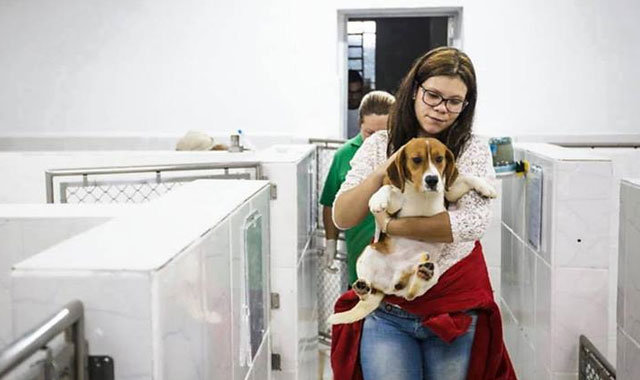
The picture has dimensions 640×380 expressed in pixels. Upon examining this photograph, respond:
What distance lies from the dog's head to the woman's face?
54 millimetres

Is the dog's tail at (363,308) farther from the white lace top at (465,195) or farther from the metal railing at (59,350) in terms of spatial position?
the metal railing at (59,350)

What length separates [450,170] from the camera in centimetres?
133

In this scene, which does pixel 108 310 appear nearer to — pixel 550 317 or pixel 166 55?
pixel 550 317

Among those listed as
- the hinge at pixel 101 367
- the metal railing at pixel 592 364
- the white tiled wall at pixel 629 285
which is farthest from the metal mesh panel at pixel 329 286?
the hinge at pixel 101 367

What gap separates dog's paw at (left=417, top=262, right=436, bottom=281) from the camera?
1280 mm

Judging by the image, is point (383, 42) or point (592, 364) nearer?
point (592, 364)

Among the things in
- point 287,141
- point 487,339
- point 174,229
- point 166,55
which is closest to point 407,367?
point 487,339

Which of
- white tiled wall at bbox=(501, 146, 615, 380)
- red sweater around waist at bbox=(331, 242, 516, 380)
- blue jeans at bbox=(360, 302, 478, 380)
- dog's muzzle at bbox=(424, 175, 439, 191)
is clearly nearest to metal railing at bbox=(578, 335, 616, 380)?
white tiled wall at bbox=(501, 146, 615, 380)

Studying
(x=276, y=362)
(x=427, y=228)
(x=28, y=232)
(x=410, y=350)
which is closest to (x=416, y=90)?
(x=427, y=228)

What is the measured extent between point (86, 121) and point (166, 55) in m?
0.64

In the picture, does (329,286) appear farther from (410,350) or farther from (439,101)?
(439,101)

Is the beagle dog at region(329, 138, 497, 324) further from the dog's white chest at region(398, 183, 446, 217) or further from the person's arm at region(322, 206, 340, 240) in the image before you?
the person's arm at region(322, 206, 340, 240)

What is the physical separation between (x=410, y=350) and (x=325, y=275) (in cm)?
175

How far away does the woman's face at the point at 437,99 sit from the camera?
1.34m
